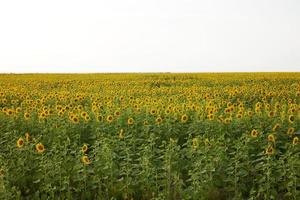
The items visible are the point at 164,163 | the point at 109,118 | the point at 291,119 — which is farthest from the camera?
the point at 109,118

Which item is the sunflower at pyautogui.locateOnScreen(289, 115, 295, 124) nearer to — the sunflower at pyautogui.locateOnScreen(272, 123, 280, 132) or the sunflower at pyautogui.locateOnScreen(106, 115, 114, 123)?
the sunflower at pyautogui.locateOnScreen(272, 123, 280, 132)

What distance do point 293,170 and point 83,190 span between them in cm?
309

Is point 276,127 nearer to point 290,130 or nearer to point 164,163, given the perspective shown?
point 290,130

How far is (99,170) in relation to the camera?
692cm

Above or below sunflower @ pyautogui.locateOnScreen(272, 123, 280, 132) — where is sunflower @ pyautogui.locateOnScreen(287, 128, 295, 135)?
below

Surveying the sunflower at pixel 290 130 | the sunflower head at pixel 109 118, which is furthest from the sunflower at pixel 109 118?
the sunflower at pixel 290 130

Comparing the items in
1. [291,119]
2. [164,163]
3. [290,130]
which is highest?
[291,119]

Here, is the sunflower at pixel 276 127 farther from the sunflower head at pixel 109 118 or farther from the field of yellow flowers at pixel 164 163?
the sunflower head at pixel 109 118

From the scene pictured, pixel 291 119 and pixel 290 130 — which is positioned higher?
pixel 291 119

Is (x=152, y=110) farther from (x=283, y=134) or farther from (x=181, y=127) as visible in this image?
(x=283, y=134)

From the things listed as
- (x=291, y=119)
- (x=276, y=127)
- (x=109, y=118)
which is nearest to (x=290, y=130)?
(x=276, y=127)

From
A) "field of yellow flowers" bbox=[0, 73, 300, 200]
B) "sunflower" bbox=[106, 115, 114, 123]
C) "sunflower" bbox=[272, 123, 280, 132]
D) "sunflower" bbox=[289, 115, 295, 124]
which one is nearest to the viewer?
"field of yellow flowers" bbox=[0, 73, 300, 200]

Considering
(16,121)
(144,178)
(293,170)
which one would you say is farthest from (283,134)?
(16,121)

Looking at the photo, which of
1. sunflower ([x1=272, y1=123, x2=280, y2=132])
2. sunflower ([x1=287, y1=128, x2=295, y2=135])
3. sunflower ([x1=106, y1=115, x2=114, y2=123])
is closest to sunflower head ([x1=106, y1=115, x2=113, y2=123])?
sunflower ([x1=106, y1=115, x2=114, y2=123])
